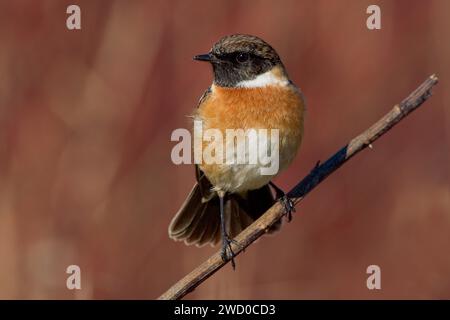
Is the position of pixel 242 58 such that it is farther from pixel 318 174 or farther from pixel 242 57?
pixel 318 174

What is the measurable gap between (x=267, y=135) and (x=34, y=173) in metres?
3.30

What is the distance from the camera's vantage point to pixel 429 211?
7.90 meters

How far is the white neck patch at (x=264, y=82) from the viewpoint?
510cm

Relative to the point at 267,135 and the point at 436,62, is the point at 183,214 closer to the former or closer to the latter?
the point at 267,135

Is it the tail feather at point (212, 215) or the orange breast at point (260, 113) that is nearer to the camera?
the orange breast at point (260, 113)

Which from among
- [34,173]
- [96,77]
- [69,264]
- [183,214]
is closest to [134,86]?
[96,77]

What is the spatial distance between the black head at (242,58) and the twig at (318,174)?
93cm

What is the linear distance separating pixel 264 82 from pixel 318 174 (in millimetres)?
976

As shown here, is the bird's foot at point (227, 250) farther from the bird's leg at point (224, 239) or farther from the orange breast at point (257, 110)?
the orange breast at point (257, 110)

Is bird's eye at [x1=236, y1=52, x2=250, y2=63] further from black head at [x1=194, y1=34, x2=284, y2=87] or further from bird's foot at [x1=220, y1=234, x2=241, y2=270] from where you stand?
bird's foot at [x1=220, y1=234, x2=241, y2=270]

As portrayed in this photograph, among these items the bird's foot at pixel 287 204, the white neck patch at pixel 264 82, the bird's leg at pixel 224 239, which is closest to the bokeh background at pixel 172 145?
the bird's leg at pixel 224 239

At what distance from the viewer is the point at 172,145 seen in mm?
7875

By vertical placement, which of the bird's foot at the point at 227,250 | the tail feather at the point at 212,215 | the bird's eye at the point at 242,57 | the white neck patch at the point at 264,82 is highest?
the bird's eye at the point at 242,57

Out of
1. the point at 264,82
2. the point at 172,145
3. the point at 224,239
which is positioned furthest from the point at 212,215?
the point at 172,145
